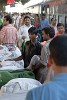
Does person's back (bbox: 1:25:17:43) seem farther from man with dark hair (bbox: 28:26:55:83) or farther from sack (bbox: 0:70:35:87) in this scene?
sack (bbox: 0:70:35:87)

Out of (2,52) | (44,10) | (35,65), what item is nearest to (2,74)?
(35,65)

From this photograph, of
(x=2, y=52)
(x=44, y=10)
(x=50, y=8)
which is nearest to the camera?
(x=2, y=52)

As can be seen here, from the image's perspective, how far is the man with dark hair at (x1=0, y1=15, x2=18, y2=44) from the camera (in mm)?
7422

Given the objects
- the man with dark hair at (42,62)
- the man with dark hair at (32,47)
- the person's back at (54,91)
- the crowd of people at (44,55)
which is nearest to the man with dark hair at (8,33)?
the crowd of people at (44,55)

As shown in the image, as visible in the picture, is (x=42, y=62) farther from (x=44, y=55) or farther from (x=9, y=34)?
(x=9, y=34)

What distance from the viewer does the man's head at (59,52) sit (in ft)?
5.94

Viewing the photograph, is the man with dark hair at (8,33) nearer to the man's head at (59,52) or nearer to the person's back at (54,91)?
the man's head at (59,52)

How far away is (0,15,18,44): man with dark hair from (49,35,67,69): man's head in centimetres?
554

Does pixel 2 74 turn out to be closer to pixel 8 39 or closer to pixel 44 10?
pixel 8 39

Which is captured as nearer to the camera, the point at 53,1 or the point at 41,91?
the point at 41,91

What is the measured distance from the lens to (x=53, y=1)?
61.1 feet

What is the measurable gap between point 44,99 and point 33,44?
359 cm

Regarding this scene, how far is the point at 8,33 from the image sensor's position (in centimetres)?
743

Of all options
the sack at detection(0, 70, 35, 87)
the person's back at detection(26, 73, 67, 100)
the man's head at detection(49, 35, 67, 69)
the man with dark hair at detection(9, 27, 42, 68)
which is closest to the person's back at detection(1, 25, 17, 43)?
the man with dark hair at detection(9, 27, 42, 68)
